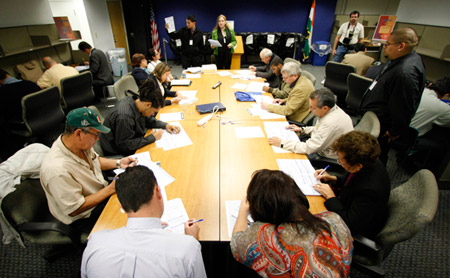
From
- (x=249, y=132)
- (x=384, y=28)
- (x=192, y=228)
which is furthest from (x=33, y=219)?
(x=384, y=28)

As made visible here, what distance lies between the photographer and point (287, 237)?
3.20 feet

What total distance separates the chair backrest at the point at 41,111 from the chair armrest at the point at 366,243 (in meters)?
3.42

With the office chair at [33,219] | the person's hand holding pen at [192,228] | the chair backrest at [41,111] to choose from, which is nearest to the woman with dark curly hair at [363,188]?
the person's hand holding pen at [192,228]

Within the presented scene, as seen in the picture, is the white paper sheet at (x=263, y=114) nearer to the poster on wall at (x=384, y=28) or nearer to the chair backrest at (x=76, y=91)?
the chair backrest at (x=76, y=91)

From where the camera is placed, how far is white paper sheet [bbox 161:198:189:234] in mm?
1308

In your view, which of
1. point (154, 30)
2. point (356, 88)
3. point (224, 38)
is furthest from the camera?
point (154, 30)

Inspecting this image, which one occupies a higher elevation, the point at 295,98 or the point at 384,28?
the point at 384,28

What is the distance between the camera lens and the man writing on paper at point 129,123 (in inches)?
80.0

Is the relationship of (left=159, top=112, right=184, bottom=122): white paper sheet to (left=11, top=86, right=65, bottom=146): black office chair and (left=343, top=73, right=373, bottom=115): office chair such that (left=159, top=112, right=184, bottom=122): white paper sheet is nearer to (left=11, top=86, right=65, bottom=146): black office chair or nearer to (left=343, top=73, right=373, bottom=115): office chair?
(left=11, top=86, right=65, bottom=146): black office chair

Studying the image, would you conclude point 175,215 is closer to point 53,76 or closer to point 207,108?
point 207,108

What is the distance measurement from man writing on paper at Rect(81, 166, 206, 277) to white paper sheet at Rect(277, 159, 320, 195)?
3.12 ft

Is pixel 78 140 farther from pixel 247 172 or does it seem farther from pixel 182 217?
pixel 247 172

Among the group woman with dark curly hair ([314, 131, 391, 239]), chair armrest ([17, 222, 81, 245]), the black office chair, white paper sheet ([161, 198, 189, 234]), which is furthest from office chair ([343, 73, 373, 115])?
the black office chair

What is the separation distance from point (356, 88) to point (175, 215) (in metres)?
3.29
